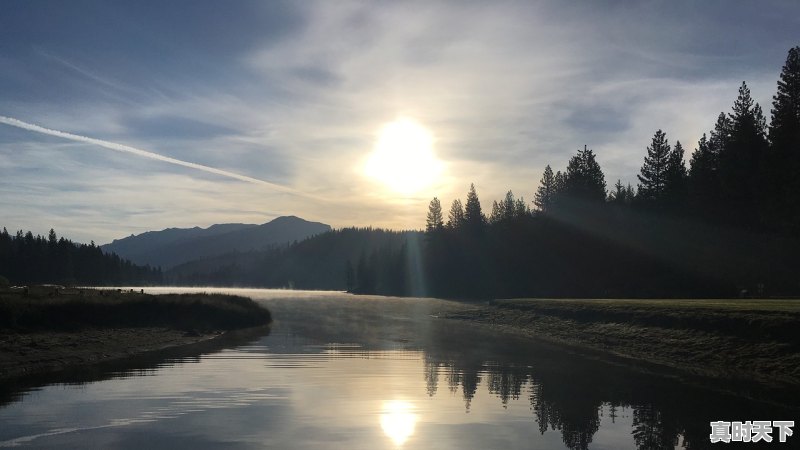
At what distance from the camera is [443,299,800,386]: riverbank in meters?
31.4

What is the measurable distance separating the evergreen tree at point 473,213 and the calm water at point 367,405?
458 feet

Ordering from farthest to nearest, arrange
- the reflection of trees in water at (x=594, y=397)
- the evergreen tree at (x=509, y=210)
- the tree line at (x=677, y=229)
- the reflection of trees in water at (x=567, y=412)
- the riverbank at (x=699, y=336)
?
the evergreen tree at (x=509, y=210) < the tree line at (x=677, y=229) < the riverbank at (x=699, y=336) < the reflection of trees in water at (x=594, y=397) < the reflection of trees in water at (x=567, y=412)

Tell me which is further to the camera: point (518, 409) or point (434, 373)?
point (434, 373)

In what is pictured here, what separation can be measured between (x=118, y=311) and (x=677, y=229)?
84836mm

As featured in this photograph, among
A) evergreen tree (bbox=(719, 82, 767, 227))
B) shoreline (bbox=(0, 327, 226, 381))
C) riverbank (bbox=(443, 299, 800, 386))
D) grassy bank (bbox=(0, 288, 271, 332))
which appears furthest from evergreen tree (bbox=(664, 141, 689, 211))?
shoreline (bbox=(0, 327, 226, 381))

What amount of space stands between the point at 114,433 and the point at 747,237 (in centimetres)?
8879

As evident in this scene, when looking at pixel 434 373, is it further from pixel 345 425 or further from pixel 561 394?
pixel 345 425

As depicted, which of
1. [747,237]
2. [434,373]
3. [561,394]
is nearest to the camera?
[561,394]

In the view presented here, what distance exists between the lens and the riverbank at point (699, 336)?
3144cm

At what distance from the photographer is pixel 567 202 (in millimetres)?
132375

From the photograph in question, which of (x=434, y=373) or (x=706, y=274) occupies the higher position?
(x=706, y=274)

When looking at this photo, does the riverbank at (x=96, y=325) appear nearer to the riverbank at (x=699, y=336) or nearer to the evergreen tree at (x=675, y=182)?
the riverbank at (x=699, y=336)

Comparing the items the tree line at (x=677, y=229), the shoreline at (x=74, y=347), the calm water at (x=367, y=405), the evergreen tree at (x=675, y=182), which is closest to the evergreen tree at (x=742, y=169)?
the tree line at (x=677, y=229)

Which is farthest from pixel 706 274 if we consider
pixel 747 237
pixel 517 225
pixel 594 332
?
pixel 517 225
